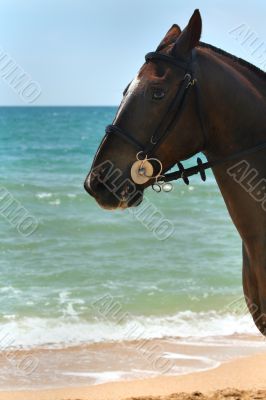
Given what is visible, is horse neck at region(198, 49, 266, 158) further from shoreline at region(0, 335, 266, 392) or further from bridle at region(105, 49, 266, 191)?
shoreline at region(0, 335, 266, 392)

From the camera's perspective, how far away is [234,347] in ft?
23.5

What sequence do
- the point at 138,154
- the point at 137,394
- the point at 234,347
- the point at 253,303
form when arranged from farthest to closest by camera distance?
the point at 234,347, the point at 137,394, the point at 253,303, the point at 138,154

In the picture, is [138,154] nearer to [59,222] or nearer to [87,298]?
[87,298]

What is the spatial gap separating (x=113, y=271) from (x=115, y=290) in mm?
1004

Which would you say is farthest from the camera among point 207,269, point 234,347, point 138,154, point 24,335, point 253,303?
point 207,269

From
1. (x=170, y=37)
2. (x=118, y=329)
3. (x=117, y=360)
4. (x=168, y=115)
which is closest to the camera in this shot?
(x=168, y=115)

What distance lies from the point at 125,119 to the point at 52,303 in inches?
235

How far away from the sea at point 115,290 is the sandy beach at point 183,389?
228 millimetres

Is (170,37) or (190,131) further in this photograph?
(170,37)

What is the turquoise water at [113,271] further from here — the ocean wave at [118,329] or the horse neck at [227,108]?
the horse neck at [227,108]

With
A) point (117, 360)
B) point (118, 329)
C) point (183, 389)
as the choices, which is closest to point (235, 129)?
point (183, 389)

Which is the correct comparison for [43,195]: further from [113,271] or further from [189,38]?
[189,38]

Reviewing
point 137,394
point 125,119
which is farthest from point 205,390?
point 125,119

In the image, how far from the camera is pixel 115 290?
9.32m
